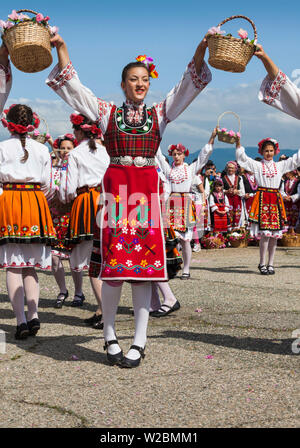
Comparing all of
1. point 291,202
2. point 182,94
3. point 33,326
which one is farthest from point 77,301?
point 291,202

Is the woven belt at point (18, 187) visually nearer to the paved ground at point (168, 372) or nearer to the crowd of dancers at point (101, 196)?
the crowd of dancers at point (101, 196)

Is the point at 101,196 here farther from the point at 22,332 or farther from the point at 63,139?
the point at 63,139

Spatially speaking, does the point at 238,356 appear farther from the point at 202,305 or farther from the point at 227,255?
the point at 227,255

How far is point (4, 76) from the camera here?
13.0 ft

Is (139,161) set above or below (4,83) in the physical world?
below

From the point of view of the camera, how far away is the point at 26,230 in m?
4.58

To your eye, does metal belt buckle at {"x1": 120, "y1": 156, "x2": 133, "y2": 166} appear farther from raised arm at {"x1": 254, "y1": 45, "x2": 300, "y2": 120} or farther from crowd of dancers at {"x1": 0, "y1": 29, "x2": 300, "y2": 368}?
raised arm at {"x1": 254, "y1": 45, "x2": 300, "y2": 120}

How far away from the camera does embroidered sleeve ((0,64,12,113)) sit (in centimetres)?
396

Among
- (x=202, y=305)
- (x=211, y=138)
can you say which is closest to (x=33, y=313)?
(x=202, y=305)

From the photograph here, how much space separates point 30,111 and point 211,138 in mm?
3962

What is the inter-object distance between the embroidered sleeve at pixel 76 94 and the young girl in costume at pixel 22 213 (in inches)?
35.3

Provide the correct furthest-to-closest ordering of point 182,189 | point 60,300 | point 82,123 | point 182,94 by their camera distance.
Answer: point 182,189 → point 60,300 → point 82,123 → point 182,94

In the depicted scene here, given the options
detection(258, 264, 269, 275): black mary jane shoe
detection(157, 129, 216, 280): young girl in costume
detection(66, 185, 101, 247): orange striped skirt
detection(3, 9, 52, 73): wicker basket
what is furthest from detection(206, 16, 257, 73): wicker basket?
detection(258, 264, 269, 275): black mary jane shoe

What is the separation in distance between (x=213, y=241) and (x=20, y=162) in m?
8.66
